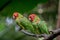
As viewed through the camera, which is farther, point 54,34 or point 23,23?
point 23,23

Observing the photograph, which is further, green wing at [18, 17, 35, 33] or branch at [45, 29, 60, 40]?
green wing at [18, 17, 35, 33]

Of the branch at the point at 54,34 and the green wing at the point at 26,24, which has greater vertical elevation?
the green wing at the point at 26,24

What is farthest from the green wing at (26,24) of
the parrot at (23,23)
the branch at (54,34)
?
the branch at (54,34)

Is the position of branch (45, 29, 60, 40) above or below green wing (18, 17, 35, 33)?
below

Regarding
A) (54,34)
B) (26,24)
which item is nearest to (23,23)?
(26,24)

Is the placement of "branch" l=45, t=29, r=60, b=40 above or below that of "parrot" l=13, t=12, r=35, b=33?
below

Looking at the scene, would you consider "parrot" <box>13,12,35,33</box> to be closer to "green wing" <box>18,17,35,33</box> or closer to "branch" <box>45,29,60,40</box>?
"green wing" <box>18,17,35,33</box>

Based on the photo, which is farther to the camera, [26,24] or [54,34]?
[26,24]

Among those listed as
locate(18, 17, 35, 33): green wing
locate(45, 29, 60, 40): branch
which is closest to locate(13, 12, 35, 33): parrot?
locate(18, 17, 35, 33): green wing

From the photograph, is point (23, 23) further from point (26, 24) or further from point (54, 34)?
point (54, 34)

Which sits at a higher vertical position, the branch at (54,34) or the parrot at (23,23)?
the parrot at (23,23)

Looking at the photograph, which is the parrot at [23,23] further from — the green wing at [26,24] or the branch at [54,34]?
the branch at [54,34]

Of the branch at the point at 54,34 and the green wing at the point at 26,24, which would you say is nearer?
the branch at the point at 54,34
